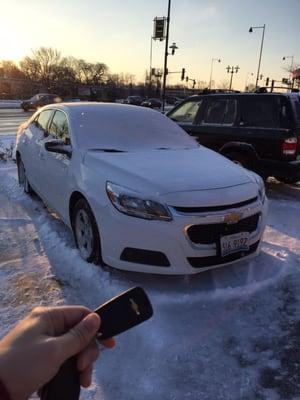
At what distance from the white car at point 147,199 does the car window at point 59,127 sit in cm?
2

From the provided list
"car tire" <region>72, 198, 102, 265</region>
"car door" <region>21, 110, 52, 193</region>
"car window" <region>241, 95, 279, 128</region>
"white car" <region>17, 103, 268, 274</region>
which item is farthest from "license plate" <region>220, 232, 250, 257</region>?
"car window" <region>241, 95, 279, 128</region>

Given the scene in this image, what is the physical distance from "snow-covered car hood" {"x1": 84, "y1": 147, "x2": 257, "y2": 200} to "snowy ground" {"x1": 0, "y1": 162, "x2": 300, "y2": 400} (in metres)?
0.93

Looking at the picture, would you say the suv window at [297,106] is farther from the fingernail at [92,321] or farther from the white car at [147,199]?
the fingernail at [92,321]

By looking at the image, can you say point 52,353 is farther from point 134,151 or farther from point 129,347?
point 134,151

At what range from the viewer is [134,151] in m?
4.84

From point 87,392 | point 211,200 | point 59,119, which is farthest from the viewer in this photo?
point 59,119

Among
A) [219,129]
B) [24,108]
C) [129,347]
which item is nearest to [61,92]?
[24,108]

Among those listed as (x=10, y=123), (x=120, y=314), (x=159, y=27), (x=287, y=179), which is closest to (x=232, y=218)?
(x=120, y=314)

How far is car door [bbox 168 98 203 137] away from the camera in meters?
8.77

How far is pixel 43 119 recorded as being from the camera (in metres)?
6.29

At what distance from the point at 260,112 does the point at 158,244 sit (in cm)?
479

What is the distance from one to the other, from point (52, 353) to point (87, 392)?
188cm

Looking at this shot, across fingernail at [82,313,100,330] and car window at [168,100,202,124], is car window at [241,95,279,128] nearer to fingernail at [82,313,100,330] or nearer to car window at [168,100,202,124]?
car window at [168,100,202,124]

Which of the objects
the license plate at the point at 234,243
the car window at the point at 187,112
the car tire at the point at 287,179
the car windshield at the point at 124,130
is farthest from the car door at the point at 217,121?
the license plate at the point at 234,243
